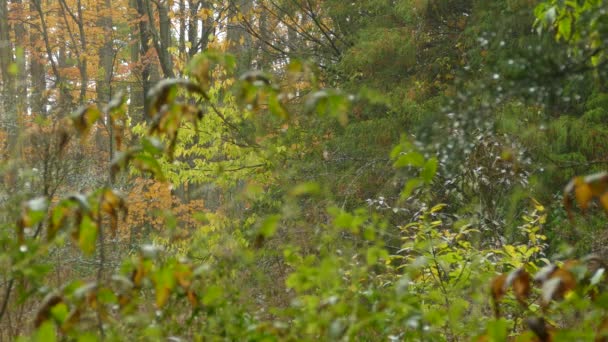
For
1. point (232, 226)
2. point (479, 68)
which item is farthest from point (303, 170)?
point (479, 68)

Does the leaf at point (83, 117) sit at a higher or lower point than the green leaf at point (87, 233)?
higher

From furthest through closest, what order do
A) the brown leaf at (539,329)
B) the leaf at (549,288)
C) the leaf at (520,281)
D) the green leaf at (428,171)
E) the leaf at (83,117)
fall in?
the green leaf at (428,171) → the leaf at (83,117) → the leaf at (520,281) → the brown leaf at (539,329) → the leaf at (549,288)

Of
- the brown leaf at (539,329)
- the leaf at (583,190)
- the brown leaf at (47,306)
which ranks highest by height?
the leaf at (583,190)

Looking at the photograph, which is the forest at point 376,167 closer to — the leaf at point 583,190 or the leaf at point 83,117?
the leaf at point 83,117

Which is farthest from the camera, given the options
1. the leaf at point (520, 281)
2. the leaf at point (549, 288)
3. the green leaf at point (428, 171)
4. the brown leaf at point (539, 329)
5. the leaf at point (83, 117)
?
the green leaf at point (428, 171)

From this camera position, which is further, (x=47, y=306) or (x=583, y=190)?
(x=47, y=306)

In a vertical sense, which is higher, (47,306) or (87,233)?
(87,233)

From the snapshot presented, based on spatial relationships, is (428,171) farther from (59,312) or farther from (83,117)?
(59,312)

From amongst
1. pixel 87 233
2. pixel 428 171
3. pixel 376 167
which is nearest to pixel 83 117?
pixel 87 233

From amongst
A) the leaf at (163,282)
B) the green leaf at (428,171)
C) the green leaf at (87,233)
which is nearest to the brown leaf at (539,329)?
the green leaf at (428,171)

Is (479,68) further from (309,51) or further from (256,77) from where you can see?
(256,77)

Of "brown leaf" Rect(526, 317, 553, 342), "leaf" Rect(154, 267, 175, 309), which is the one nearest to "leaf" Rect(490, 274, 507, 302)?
"brown leaf" Rect(526, 317, 553, 342)

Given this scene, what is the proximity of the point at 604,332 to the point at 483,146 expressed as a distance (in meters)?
6.70

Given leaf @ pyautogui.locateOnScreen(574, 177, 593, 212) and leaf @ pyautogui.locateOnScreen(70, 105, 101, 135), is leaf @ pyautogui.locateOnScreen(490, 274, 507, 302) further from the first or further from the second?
leaf @ pyautogui.locateOnScreen(70, 105, 101, 135)
